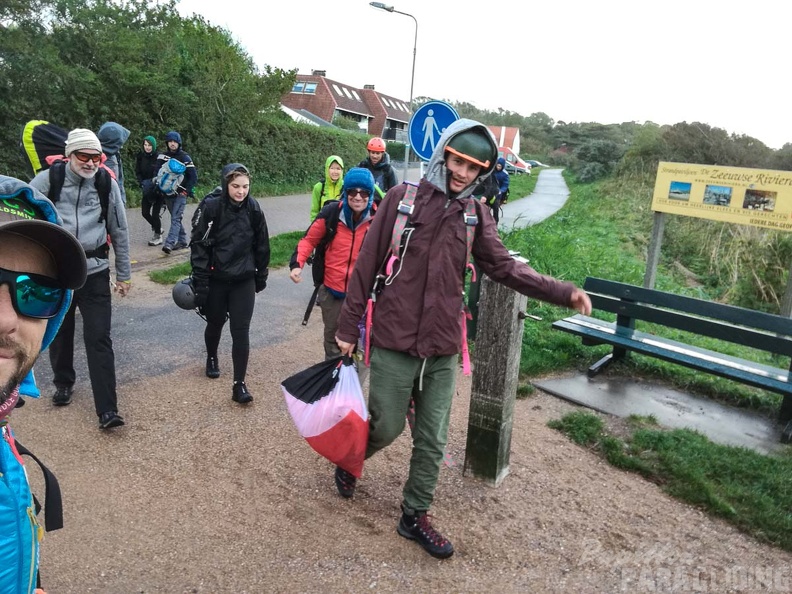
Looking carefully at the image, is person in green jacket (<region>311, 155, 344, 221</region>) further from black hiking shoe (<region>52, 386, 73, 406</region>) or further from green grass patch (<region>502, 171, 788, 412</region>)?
black hiking shoe (<region>52, 386, 73, 406</region>)

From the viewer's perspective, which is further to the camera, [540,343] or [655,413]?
[540,343]

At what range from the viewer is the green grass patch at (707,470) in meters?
3.53

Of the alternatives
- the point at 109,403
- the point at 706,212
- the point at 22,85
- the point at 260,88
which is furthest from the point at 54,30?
the point at 706,212

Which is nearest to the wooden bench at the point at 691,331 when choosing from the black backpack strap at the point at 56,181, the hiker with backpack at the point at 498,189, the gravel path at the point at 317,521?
the gravel path at the point at 317,521

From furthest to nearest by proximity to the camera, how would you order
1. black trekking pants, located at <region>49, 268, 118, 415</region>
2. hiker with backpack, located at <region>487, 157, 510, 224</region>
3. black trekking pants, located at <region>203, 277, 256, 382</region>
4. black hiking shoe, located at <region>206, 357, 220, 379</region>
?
hiker with backpack, located at <region>487, 157, 510, 224</region>, black hiking shoe, located at <region>206, 357, 220, 379</region>, black trekking pants, located at <region>203, 277, 256, 382</region>, black trekking pants, located at <region>49, 268, 118, 415</region>

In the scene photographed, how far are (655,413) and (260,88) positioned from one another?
1912cm

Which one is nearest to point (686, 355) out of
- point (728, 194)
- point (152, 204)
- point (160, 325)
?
point (728, 194)

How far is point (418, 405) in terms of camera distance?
3146 mm

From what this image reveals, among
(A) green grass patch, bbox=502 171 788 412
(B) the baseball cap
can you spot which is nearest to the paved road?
(A) green grass patch, bbox=502 171 788 412

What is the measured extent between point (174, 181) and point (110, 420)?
6.12 meters

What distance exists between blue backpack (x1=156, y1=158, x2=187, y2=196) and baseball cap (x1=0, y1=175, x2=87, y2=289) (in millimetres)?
8720

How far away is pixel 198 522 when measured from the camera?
320 centimetres

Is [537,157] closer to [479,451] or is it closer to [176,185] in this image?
[176,185]

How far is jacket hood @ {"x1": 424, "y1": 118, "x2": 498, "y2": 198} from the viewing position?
2.95 meters
